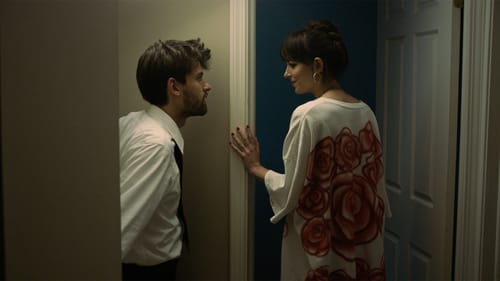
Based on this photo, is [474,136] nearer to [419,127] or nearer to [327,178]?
[419,127]

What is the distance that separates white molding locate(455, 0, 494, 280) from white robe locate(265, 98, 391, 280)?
28cm

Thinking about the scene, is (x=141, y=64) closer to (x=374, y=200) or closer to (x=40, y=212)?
(x=374, y=200)

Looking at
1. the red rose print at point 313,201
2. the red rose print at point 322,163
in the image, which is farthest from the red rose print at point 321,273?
the red rose print at point 322,163

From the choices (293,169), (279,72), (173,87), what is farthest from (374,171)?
(279,72)

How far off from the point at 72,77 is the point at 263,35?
1880 mm

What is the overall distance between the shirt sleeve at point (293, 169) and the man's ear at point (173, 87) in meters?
0.46

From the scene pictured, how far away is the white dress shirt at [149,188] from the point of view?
5.35ft

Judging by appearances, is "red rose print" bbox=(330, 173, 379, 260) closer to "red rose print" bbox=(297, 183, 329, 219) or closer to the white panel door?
"red rose print" bbox=(297, 183, 329, 219)

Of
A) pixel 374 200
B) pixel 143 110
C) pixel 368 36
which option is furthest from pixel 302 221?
pixel 368 36

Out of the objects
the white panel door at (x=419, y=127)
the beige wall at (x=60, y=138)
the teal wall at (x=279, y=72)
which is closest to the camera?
the beige wall at (x=60, y=138)

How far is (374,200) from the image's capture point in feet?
5.69

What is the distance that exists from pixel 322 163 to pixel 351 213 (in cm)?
21

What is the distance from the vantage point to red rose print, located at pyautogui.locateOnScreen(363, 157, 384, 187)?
1.70 m

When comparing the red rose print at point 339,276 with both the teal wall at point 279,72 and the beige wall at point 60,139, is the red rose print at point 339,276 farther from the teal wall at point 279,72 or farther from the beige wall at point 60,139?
the beige wall at point 60,139
